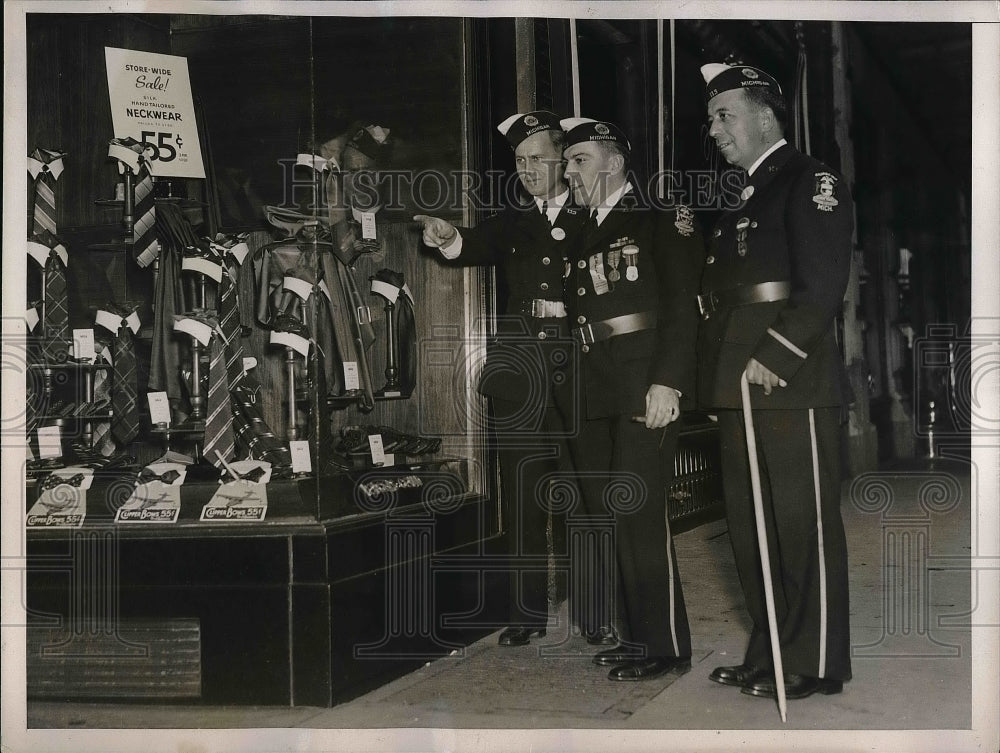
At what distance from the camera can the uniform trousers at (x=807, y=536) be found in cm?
284

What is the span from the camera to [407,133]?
3305 mm

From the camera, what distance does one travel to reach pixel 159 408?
3.18 metres

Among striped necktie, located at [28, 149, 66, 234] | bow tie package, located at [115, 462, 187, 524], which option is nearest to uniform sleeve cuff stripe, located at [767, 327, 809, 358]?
bow tie package, located at [115, 462, 187, 524]

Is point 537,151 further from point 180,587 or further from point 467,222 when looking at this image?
point 180,587

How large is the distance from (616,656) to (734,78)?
5.42 feet

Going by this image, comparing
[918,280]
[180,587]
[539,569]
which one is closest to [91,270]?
[180,587]

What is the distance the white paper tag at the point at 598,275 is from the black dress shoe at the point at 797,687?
116 cm

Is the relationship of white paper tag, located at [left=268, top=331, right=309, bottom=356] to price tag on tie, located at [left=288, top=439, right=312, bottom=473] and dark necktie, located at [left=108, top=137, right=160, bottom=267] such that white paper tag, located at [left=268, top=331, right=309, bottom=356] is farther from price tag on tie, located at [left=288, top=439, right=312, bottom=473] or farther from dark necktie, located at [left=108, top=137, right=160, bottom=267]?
dark necktie, located at [left=108, top=137, right=160, bottom=267]

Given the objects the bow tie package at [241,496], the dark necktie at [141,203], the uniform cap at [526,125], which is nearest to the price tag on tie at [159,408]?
the bow tie package at [241,496]

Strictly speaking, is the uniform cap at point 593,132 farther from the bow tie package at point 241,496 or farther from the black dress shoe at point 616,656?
the black dress shoe at point 616,656

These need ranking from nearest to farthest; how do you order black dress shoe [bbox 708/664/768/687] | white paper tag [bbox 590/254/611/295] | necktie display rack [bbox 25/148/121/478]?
black dress shoe [bbox 708/664/768/687] → necktie display rack [bbox 25/148/121/478] → white paper tag [bbox 590/254/611/295]

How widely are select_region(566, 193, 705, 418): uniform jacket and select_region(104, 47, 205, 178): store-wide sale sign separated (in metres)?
1.20

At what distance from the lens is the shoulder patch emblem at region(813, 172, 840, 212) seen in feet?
9.34

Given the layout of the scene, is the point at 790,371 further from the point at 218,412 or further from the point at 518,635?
the point at 218,412
